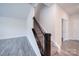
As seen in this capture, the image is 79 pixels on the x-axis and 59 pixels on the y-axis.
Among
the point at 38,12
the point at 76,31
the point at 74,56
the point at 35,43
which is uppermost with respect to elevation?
the point at 38,12

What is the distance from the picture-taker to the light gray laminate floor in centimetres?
141

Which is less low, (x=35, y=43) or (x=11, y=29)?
(x=11, y=29)

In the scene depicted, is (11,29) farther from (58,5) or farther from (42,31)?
(58,5)

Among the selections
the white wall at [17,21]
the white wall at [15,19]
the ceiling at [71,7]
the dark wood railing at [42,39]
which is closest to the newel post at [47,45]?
the dark wood railing at [42,39]

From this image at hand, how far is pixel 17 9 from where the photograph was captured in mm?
1437

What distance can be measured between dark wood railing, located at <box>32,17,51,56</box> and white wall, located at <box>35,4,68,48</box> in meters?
0.06

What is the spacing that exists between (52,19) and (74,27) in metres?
0.30

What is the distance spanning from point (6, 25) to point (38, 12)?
0.45 m

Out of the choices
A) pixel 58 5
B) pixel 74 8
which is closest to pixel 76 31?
pixel 74 8

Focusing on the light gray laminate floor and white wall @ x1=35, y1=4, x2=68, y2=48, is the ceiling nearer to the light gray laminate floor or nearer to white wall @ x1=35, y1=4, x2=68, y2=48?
white wall @ x1=35, y1=4, x2=68, y2=48

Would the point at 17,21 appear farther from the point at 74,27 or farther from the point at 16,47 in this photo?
the point at 74,27

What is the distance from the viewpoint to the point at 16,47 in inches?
56.1

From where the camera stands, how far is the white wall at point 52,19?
1426mm

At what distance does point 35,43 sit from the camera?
1.44 meters
